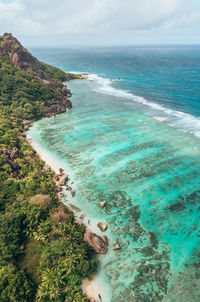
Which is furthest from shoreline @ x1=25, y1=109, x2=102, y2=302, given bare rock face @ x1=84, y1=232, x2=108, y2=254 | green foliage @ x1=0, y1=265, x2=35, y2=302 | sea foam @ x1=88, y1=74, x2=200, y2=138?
sea foam @ x1=88, y1=74, x2=200, y2=138

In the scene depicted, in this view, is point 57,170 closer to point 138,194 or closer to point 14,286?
point 138,194

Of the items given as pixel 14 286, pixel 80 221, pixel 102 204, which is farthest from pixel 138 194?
pixel 14 286

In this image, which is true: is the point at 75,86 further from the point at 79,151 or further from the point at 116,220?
the point at 116,220

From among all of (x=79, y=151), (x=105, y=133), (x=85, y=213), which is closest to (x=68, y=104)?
(x=105, y=133)

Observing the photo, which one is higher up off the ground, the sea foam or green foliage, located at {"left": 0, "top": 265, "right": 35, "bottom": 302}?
the sea foam

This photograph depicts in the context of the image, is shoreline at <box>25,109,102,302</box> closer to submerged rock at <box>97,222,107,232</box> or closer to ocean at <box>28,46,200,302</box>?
ocean at <box>28,46,200,302</box>

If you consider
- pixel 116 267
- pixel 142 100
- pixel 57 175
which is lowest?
pixel 116 267

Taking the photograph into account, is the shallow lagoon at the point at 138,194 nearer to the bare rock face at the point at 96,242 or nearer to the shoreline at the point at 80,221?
the shoreline at the point at 80,221
